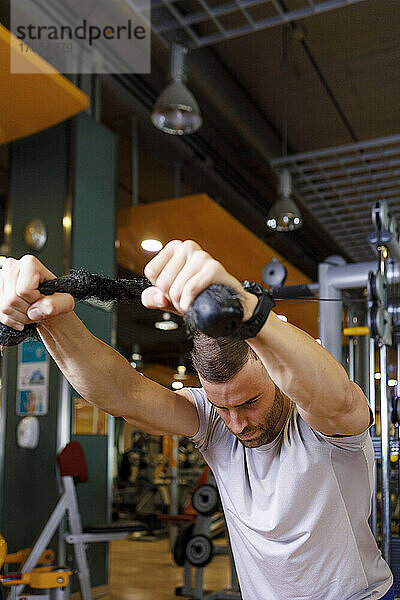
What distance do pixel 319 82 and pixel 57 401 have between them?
332 cm

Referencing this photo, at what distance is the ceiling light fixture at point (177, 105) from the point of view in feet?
11.7

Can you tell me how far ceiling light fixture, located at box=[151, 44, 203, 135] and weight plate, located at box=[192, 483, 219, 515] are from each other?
8.91ft

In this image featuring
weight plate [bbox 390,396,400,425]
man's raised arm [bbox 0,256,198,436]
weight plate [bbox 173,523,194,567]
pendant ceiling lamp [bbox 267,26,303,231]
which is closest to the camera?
man's raised arm [bbox 0,256,198,436]

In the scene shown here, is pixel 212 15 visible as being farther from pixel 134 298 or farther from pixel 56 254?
pixel 134 298

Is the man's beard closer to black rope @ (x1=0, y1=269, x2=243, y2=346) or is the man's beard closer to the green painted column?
black rope @ (x1=0, y1=269, x2=243, y2=346)

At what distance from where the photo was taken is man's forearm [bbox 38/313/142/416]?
1198 millimetres

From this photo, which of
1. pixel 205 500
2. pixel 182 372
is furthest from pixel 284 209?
pixel 205 500

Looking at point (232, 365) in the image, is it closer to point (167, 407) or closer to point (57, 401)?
point (167, 407)

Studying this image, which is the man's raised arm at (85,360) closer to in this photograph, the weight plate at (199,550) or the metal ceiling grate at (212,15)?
the metal ceiling grate at (212,15)

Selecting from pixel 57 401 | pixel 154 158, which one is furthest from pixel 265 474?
pixel 154 158

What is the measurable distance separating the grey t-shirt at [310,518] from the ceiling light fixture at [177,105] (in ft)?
8.47

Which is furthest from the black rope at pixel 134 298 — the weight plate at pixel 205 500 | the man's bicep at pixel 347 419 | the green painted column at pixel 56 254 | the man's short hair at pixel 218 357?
the weight plate at pixel 205 500

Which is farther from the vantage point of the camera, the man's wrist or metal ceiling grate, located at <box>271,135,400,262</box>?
metal ceiling grate, located at <box>271,135,400,262</box>

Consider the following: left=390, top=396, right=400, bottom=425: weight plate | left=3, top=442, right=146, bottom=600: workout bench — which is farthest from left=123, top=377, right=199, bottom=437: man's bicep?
left=3, top=442, right=146, bottom=600: workout bench
